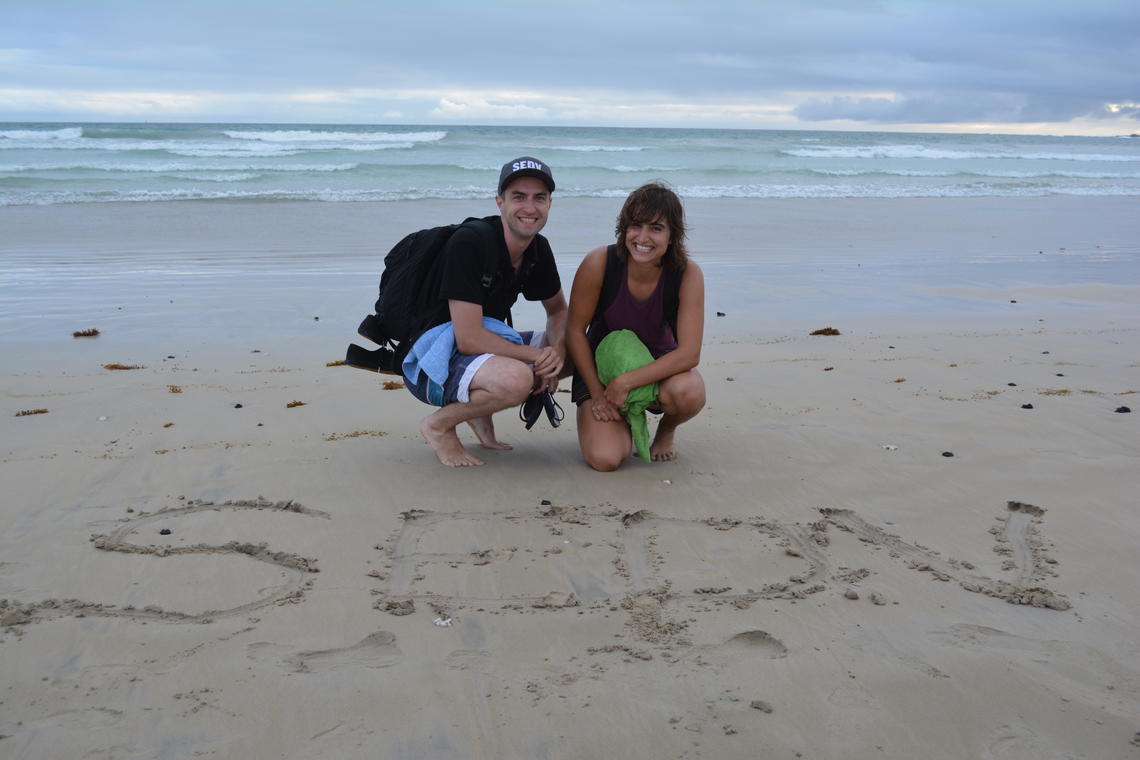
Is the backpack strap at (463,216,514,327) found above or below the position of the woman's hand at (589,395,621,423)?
Answer: above

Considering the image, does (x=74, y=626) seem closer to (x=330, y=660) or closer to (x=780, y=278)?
(x=330, y=660)

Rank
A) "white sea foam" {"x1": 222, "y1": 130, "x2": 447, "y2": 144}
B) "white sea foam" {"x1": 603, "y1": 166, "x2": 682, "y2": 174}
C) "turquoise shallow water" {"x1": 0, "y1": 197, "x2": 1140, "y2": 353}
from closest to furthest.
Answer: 1. "turquoise shallow water" {"x1": 0, "y1": 197, "x2": 1140, "y2": 353}
2. "white sea foam" {"x1": 603, "y1": 166, "x2": 682, "y2": 174}
3. "white sea foam" {"x1": 222, "y1": 130, "x2": 447, "y2": 144}

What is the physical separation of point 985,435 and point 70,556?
3.98 m

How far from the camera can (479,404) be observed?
4.04 meters

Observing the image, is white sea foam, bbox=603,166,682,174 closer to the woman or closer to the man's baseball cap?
the woman

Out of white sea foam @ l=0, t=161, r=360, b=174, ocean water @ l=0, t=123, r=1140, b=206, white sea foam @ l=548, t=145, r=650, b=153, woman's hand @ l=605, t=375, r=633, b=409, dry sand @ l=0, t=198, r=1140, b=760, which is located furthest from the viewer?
white sea foam @ l=548, t=145, r=650, b=153

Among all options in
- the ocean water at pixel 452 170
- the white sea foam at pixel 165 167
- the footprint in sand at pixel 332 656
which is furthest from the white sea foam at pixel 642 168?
the footprint in sand at pixel 332 656

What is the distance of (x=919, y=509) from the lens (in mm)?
3619

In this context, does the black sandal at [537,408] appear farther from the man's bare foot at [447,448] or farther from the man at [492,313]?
the man's bare foot at [447,448]

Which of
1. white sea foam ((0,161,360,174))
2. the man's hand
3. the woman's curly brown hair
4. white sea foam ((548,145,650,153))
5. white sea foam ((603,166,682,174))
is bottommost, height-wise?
the man's hand

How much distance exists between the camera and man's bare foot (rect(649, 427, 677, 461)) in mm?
4258

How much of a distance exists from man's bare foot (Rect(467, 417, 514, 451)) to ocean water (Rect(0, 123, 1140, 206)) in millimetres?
14816

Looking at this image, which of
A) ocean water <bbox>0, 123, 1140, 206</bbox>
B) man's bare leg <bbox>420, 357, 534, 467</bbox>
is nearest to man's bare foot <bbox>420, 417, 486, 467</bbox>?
man's bare leg <bbox>420, 357, 534, 467</bbox>

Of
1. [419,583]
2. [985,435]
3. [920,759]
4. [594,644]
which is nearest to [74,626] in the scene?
[419,583]
